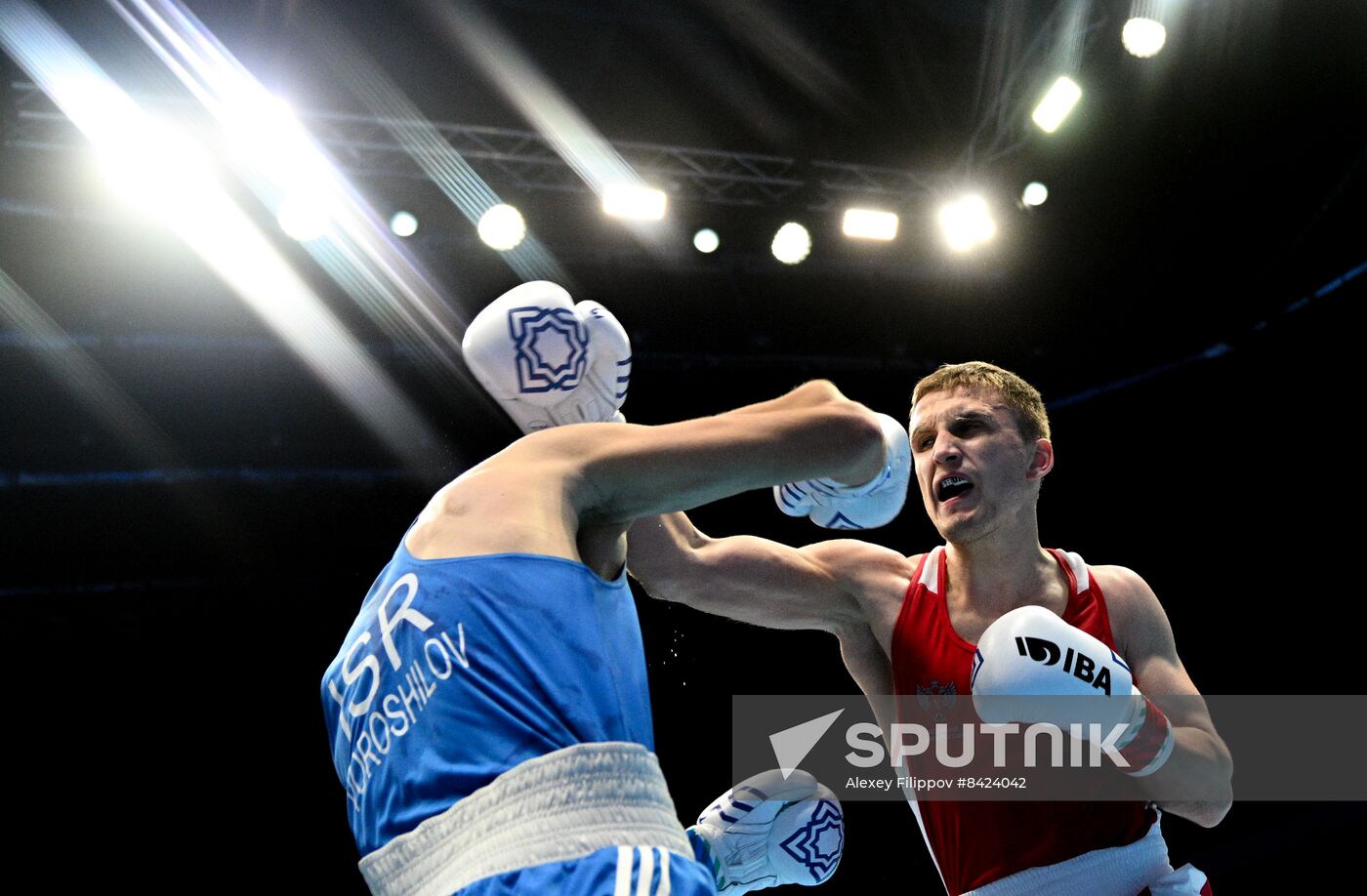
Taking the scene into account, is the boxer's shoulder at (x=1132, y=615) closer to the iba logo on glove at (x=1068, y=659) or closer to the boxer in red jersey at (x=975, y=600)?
the boxer in red jersey at (x=975, y=600)

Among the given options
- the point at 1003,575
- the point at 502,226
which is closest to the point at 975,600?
the point at 1003,575

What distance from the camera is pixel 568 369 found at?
1920 mm

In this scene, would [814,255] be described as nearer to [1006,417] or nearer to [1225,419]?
[1225,419]

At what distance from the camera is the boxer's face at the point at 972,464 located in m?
2.51

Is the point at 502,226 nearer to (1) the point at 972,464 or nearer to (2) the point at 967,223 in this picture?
(2) the point at 967,223

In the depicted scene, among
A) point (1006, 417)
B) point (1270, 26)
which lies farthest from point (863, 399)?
point (1006, 417)

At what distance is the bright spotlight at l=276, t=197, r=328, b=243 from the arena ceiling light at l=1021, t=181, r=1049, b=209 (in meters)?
3.61

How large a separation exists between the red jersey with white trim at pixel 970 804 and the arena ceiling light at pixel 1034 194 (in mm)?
3818

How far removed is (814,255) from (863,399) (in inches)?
57.7

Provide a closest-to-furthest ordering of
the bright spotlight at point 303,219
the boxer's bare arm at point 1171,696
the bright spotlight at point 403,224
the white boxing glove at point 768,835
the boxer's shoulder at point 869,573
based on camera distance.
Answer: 1. the white boxing glove at point 768,835
2. the boxer's bare arm at point 1171,696
3. the boxer's shoulder at point 869,573
4. the bright spotlight at point 303,219
5. the bright spotlight at point 403,224

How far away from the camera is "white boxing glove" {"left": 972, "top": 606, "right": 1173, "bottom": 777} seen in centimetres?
205

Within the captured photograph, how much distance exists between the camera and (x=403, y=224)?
17.9 ft

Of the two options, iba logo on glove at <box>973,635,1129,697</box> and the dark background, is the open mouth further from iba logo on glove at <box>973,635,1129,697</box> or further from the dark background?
the dark background

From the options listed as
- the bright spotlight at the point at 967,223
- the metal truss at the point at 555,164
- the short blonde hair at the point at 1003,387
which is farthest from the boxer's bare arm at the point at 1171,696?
the bright spotlight at the point at 967,223
